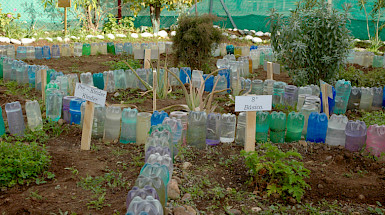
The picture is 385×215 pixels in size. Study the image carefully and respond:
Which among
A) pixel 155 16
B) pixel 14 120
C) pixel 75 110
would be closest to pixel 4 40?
pixel 155 16

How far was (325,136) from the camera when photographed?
4.43 metres

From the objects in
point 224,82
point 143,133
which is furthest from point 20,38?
point 143,133

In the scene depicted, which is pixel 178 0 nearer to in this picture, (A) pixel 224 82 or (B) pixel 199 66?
(B) pixel 199 66

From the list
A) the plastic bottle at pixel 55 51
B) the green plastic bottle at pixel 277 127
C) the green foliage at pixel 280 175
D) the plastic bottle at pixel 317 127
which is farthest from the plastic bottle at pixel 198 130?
the plastic bottle at pixel 55 51

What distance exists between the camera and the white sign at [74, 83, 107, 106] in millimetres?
4051

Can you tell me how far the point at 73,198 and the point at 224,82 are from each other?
3.48m

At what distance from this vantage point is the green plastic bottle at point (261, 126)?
14.4 ft

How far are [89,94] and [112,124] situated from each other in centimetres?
49

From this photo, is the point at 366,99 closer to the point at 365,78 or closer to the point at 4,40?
the point at 365,78

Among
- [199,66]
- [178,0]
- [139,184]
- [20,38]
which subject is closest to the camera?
[139,184]

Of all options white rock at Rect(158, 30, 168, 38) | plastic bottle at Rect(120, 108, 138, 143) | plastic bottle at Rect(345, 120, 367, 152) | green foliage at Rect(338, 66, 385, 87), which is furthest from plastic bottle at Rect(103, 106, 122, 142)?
white rock at Rect(158, 30, 168, 38)

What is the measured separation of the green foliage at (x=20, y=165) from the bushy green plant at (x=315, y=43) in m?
3.84

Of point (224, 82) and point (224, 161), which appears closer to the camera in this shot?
point (224, 161)

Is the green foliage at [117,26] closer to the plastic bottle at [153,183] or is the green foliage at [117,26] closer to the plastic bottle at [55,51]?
the plastic bottle at [55,51]
